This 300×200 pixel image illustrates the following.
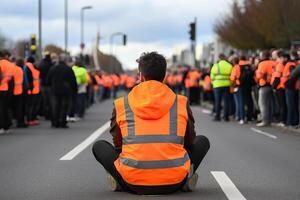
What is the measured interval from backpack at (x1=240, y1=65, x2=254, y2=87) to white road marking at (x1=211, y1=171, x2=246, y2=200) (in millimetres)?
13927

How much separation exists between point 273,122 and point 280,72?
10.1ft

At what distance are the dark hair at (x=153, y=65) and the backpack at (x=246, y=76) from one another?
16.8 meters

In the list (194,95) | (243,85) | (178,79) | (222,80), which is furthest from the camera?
(178,79)

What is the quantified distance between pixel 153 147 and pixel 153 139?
86mm

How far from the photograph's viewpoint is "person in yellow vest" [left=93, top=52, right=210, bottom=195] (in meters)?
8.66

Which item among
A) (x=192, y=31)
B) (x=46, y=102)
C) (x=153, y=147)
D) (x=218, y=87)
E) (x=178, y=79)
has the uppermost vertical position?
(x=192, y=31)

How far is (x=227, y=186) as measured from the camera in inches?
395

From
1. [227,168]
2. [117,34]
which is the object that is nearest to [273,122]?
[227,168]

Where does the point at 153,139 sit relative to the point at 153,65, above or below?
below

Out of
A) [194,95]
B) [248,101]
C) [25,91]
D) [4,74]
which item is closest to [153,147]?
[4,74]

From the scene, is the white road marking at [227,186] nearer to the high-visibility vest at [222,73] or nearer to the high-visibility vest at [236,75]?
the high-visibility vest at [236,75]

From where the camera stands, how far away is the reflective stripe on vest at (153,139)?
340 inches

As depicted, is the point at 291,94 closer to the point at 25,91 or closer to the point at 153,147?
the point at 25,91

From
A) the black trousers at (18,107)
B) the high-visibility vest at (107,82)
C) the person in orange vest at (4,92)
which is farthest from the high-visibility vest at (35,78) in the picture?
the high-visibility vest at (107,82)
